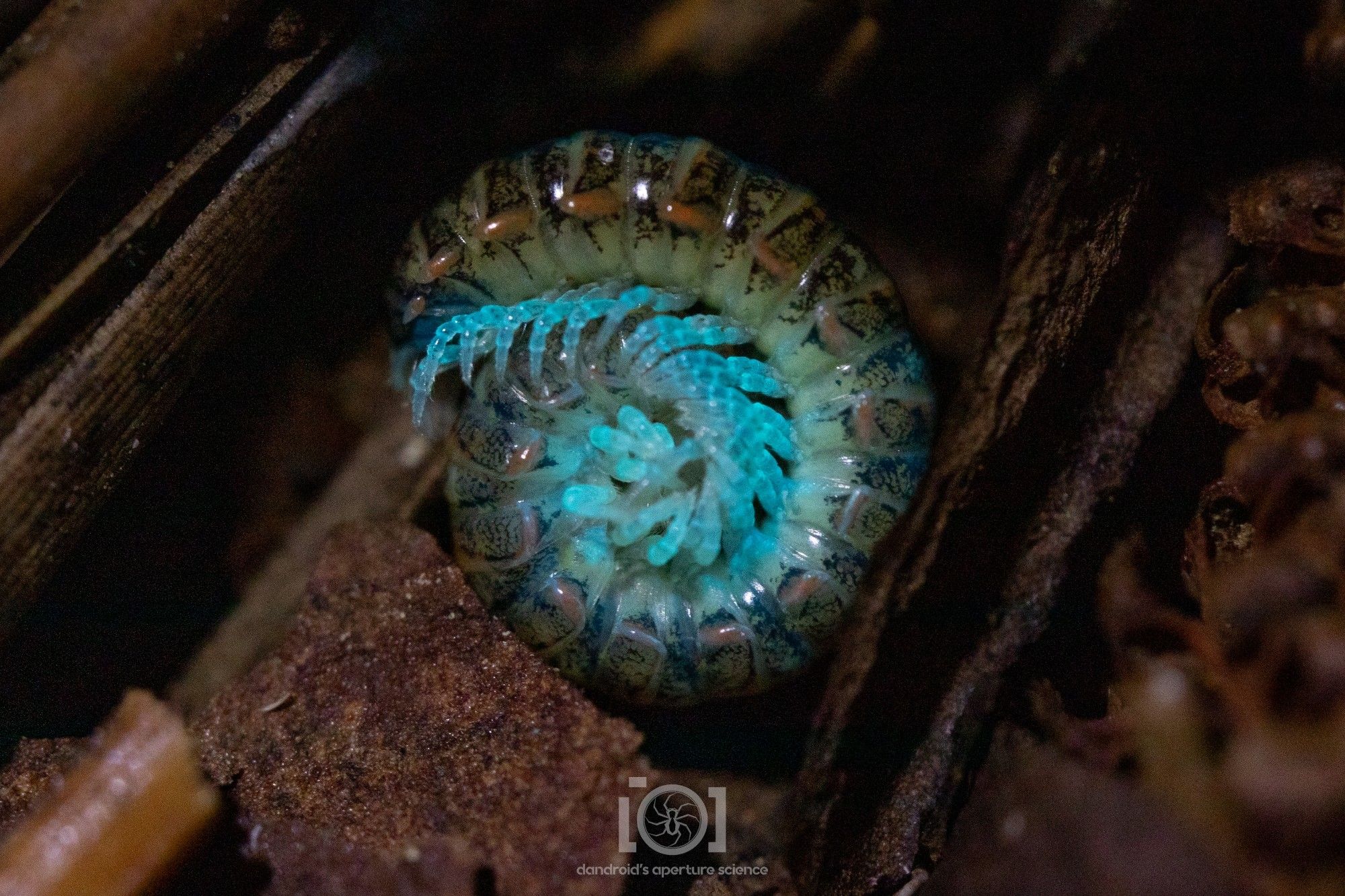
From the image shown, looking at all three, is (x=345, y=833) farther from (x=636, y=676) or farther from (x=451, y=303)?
(x=451, y=303)

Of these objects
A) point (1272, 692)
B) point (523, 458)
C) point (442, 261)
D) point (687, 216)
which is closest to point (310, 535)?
point (523, 458)

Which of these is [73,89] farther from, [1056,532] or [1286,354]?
[1286,354]

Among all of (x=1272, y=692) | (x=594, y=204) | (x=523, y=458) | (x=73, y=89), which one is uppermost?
(x=73, y=89)

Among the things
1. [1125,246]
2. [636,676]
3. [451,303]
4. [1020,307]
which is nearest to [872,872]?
[636,676]

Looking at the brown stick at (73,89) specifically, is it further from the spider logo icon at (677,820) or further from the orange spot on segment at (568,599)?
the spider logo icon at (677,820)

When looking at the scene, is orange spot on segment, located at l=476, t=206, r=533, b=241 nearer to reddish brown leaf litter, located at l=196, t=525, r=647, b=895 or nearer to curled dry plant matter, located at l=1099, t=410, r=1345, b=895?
reddish brown leaf litter, located at l=196, t=525, r=647, b=895

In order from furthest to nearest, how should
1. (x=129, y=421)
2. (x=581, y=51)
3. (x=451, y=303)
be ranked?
(x=451, y=303) → (x=581, y=51) → (x=129, y=421)

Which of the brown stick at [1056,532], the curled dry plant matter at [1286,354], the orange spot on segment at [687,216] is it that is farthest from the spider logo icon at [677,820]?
the curled dry plant matter at [1286,354]
